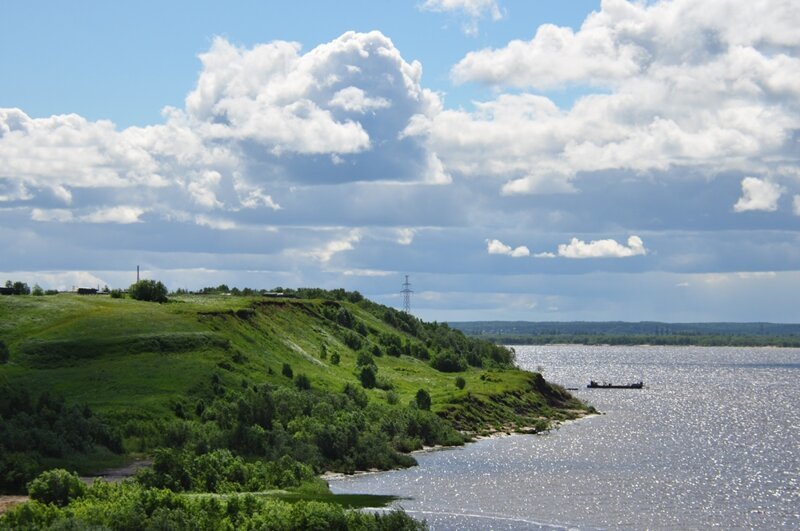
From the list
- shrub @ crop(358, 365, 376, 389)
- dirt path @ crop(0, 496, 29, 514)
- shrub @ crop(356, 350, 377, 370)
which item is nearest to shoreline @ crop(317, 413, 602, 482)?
shrub @ crop(358, 365, 376, 389)

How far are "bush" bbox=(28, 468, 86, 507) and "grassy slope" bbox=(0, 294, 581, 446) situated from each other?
4412 centimetres

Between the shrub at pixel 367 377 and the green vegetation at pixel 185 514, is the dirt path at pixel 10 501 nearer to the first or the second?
the green vegetation at pixel 185 514

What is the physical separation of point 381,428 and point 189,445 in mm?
28291

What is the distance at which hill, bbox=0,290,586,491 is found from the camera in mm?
109606

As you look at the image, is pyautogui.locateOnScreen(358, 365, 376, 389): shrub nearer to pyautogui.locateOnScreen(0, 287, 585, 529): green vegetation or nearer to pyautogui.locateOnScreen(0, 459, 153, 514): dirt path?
pyautogui.locateOnScreen(0, 287, 585, 529): green vegetation

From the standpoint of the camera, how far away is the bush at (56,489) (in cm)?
Result: 7850

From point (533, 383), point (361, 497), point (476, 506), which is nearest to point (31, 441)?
point (361, 497)

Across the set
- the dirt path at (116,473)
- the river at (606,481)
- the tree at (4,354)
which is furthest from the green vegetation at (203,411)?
the river at (606,481)

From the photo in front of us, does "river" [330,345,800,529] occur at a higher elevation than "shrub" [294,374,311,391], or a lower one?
lower

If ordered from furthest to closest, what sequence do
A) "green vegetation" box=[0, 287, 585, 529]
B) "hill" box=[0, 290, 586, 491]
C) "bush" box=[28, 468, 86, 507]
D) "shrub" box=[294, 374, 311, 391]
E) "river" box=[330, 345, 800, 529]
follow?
"shrub" box=[294, 374, 311, 391] → "hill" box=[0, 290, 586, 491] → "river" box=[330, 345, 800, 529] → "green vegetation" box=[0, 287, 585, 529] → "bush" box=[28, 468, 86, 507]

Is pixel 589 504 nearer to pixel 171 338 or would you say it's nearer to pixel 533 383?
pixel 171 338

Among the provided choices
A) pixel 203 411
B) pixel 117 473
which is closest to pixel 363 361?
pixel 203 411

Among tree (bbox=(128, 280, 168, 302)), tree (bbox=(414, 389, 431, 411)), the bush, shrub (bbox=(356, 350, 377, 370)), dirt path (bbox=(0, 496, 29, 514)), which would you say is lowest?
dirt path (bbox=(0, 496, 29, 514))

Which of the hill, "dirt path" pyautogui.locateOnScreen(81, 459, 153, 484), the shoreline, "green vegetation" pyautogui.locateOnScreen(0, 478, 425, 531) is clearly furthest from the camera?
the shoreline
